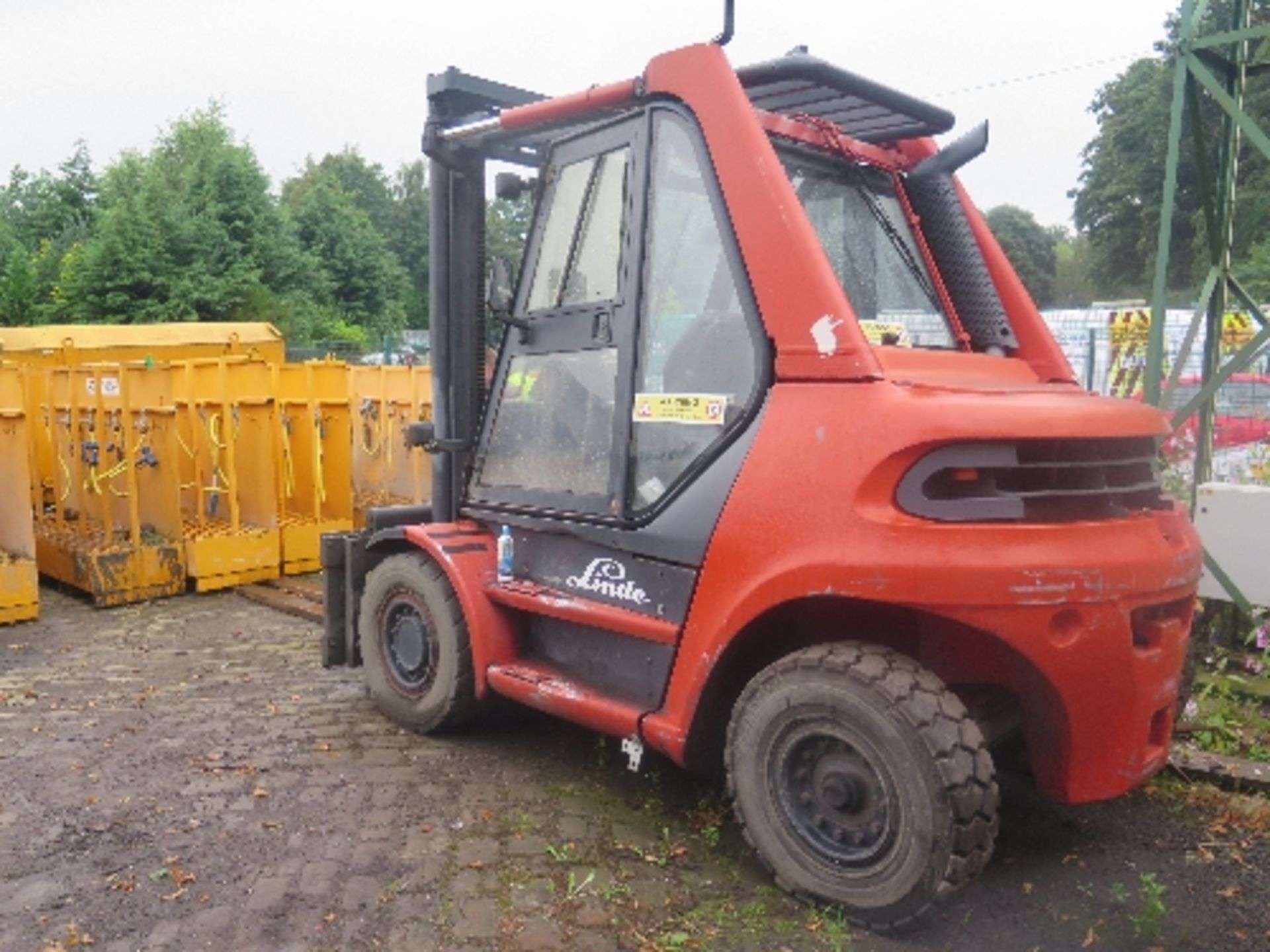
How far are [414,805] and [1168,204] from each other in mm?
4657

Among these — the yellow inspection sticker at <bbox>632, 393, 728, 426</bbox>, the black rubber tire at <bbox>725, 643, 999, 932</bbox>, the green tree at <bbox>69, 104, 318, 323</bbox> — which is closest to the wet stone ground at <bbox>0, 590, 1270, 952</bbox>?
the black rubber tire at <bbox>725, 643, 999, 932</bbox>

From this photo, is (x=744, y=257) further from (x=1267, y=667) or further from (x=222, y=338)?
(x=222, y=338)

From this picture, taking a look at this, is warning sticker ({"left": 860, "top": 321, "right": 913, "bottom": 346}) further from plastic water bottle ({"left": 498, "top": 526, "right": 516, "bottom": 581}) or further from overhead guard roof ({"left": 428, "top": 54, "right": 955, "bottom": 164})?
plastic water bottle ({"left": 498, "top": 526, "right": 516, "bottom": 581})

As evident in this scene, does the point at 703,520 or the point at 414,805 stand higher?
the point at 703,520

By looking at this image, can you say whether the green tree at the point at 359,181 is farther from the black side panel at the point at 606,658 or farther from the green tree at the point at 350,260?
the black side panel at the point at 606,658

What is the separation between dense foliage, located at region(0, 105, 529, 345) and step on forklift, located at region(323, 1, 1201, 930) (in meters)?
17.9

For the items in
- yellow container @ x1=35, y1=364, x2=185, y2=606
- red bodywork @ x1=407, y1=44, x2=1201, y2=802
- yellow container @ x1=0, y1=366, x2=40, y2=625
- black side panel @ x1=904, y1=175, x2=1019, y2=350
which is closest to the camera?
red bodywork @ x1=407, y1=44, x2=1201, y2=802

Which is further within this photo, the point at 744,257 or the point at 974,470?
the point at 744,257

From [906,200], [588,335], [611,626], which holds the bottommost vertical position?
[611,626]

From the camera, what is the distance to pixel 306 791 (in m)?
4.39

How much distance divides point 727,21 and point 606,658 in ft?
7.52

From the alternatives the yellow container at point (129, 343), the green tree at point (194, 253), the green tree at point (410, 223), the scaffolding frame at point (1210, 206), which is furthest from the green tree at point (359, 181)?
the scaffolding frame at point (1210, 206)

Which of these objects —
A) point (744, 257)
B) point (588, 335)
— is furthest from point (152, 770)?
point (744, 257)

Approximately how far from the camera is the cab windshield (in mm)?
4008
